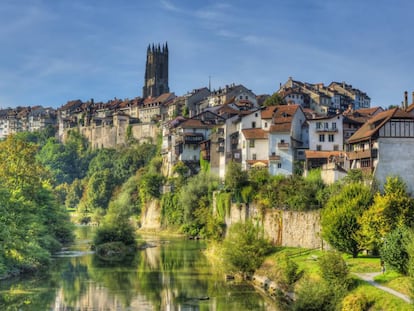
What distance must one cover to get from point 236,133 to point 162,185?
21.1 meters

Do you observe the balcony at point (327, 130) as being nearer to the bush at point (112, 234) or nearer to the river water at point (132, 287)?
the river water at point (132, 287)

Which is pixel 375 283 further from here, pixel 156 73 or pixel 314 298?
pixel 156 73

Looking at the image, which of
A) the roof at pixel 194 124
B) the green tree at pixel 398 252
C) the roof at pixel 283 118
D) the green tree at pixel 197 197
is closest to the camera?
the green tree at pixel 398 252

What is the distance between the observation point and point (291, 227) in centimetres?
5203

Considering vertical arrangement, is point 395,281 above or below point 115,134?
below

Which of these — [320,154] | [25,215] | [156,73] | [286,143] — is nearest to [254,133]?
[286,143]

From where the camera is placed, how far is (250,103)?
109000mm

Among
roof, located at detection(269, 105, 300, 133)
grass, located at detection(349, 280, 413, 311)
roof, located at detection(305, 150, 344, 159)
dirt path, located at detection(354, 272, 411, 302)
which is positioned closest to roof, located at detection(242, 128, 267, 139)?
roof, located at detection(269, 105, 300, 133)

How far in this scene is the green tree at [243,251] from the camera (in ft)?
148

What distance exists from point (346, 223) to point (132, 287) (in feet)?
52.1

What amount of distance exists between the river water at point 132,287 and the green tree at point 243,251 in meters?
1.62

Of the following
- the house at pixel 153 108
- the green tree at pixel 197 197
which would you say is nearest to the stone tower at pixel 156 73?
the house at pixel 153 108

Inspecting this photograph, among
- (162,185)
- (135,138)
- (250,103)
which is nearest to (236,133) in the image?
(162,185)

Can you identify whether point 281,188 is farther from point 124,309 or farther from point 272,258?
point 124,309
